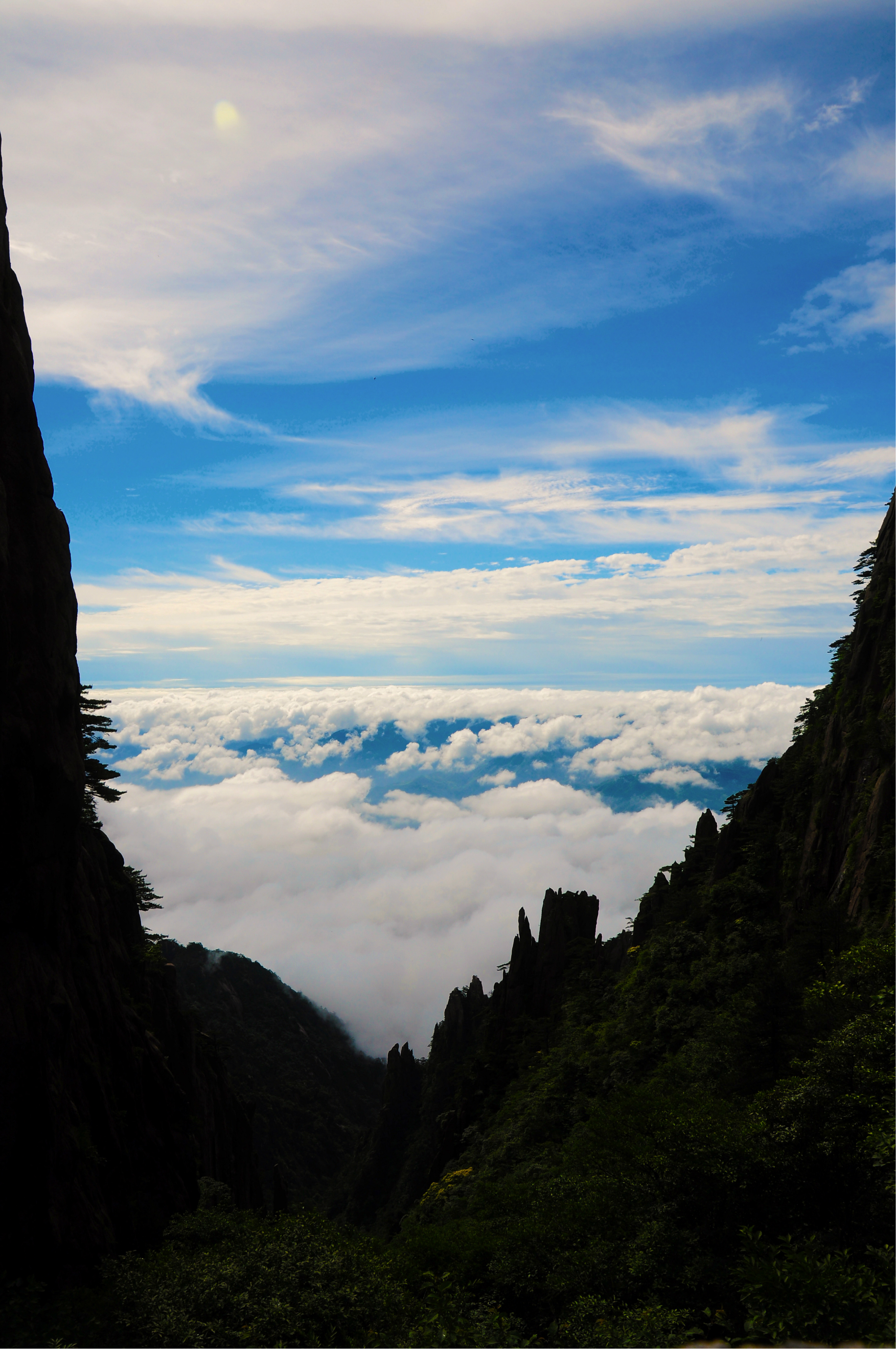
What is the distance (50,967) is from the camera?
2484 centimetres

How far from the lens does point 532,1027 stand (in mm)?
73438

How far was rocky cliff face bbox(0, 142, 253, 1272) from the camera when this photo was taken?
21.8 m

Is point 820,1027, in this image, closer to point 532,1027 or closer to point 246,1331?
point 246,1331

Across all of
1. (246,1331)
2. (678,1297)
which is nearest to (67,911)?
(246,1331)

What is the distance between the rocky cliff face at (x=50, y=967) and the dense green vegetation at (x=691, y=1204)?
2.31 metres

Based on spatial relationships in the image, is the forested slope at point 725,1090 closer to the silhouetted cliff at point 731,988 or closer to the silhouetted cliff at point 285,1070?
the silhouetted cliff at point 731,988

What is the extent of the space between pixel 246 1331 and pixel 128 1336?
4.80 m

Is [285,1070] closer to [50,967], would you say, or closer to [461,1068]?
[461,1068]

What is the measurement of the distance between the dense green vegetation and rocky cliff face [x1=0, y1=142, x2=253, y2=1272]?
231 cm

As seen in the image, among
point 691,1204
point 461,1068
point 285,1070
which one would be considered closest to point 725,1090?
point 691,1204

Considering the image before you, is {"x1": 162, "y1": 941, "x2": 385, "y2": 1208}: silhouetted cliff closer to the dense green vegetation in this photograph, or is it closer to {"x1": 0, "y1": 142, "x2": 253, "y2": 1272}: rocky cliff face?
{"x1": 0, "y1": 142, "x2": 253, "y2": 1272}: rocky cliff face

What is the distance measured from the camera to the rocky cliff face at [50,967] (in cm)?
2175

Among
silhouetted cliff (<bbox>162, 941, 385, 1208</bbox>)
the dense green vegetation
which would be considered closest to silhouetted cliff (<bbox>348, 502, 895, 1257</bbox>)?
the dense green vegetation

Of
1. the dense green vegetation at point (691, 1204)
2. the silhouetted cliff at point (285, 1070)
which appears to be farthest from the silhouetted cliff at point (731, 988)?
the silhouetted cliff at point (285, 1070)
